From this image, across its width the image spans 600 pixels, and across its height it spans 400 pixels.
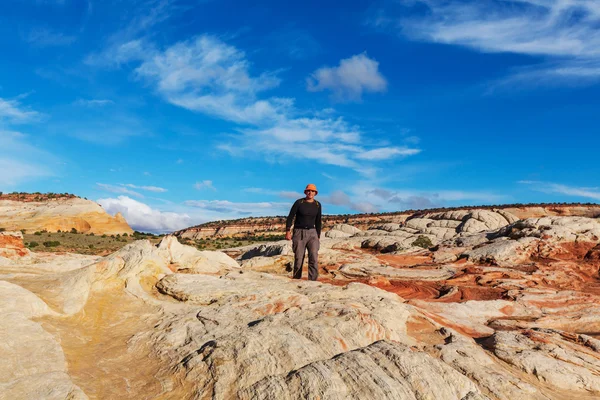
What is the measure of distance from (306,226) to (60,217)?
5952cm

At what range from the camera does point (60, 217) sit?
61.3m

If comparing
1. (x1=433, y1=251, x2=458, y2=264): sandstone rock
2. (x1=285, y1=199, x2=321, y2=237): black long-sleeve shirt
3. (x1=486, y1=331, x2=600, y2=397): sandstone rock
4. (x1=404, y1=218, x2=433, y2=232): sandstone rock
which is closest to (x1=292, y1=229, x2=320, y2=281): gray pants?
(x1=285, y1=199, x2=321, y2=237): black long-sleeve shirt

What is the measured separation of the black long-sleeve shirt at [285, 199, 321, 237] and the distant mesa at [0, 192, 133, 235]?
5671 centimetres

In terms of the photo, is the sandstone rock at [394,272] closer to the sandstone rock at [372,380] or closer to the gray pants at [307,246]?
the gray pants at [307,246]

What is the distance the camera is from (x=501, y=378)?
265 inches

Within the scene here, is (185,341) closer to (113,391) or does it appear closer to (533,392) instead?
(113,391)

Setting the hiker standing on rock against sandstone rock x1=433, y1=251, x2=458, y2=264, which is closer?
the hiker standing on rock

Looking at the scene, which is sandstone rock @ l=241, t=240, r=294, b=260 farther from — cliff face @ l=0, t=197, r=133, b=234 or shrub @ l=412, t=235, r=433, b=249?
cliff face @ l=0, t=197, r=133, b=234

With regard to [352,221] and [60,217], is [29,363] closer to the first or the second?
[60,217]

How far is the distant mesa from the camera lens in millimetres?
59219

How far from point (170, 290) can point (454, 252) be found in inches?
810

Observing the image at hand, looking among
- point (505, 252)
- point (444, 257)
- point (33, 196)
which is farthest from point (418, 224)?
point (33, 196)

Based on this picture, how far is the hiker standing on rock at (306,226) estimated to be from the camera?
1305 cm

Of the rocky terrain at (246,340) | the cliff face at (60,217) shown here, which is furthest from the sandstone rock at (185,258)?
the cliff face at (60,217)
